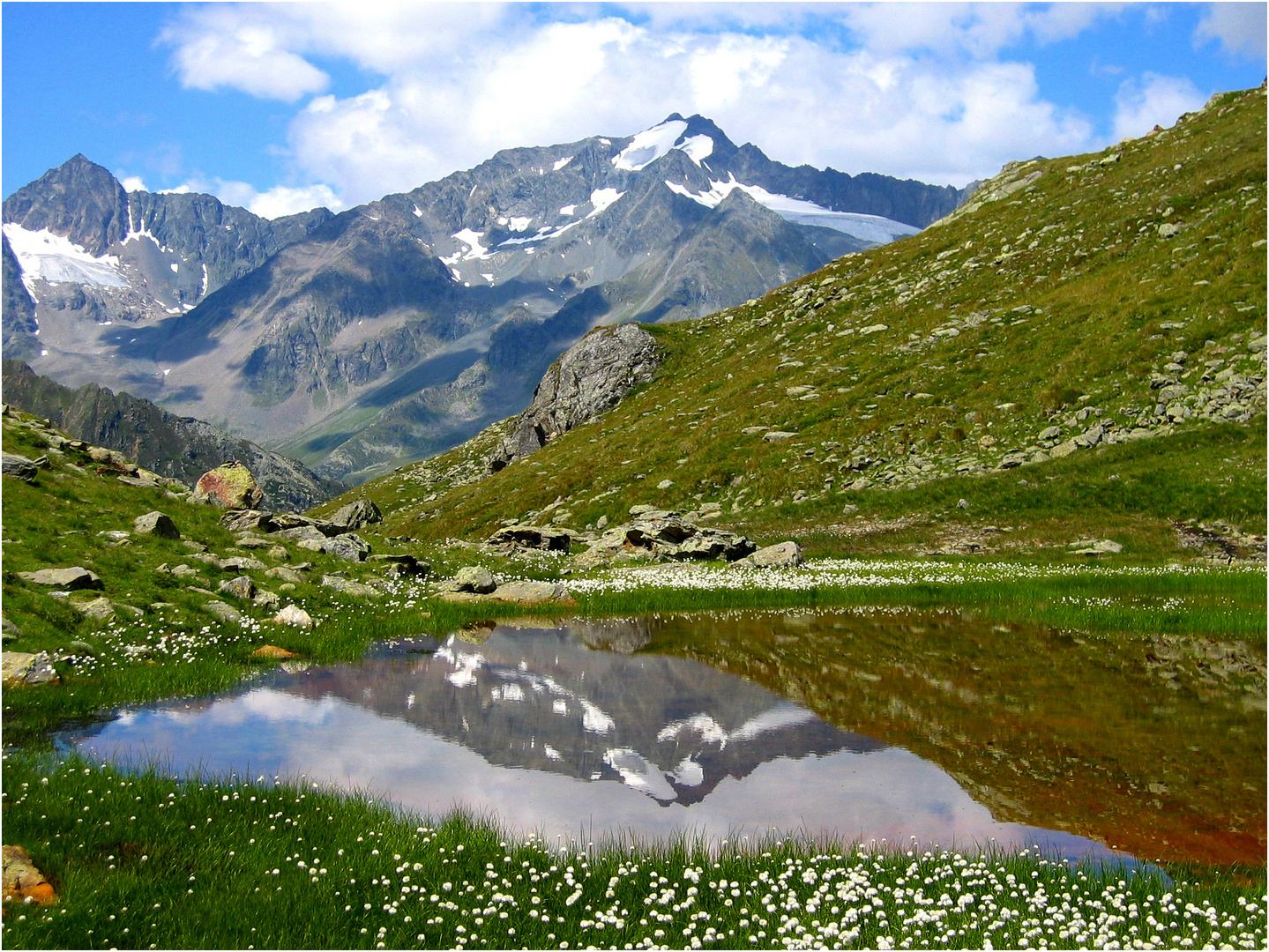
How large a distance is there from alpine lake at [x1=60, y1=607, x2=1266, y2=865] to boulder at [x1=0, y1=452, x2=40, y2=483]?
559 inches

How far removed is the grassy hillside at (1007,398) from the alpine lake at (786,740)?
2142 cm

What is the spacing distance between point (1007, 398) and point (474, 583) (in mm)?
40151

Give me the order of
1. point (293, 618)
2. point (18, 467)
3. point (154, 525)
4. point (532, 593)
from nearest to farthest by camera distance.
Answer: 1. point (293, 618)
2. point (154, 525)
3. point (18, 467)
4. point (532, 593)

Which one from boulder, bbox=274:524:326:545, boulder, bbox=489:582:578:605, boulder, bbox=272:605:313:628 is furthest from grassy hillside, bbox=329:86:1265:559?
boulder, bbox=272:605:313:628

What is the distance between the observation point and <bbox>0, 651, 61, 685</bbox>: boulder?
1602 cm

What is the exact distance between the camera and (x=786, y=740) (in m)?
15.2

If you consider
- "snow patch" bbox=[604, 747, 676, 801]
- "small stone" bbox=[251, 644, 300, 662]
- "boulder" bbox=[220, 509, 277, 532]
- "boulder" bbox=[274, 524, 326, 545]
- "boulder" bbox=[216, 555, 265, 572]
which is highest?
"boulder" bbox=[220, 509, 277, 532]

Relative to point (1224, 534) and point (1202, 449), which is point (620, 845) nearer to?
point (1224, 534)

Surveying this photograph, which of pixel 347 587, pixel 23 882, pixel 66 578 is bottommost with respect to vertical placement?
pixel 23 882

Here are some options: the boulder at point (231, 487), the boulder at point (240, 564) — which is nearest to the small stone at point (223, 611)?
the boulder at point (240, 564)

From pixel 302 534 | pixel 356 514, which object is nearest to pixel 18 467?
pixel 302 534

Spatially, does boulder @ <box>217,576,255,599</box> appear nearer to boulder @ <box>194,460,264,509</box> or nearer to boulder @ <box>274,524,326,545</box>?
boulder @ <box>274,524,326,545</box>

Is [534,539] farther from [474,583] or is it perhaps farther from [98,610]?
[98,610]

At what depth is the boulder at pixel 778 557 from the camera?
37281 mm
